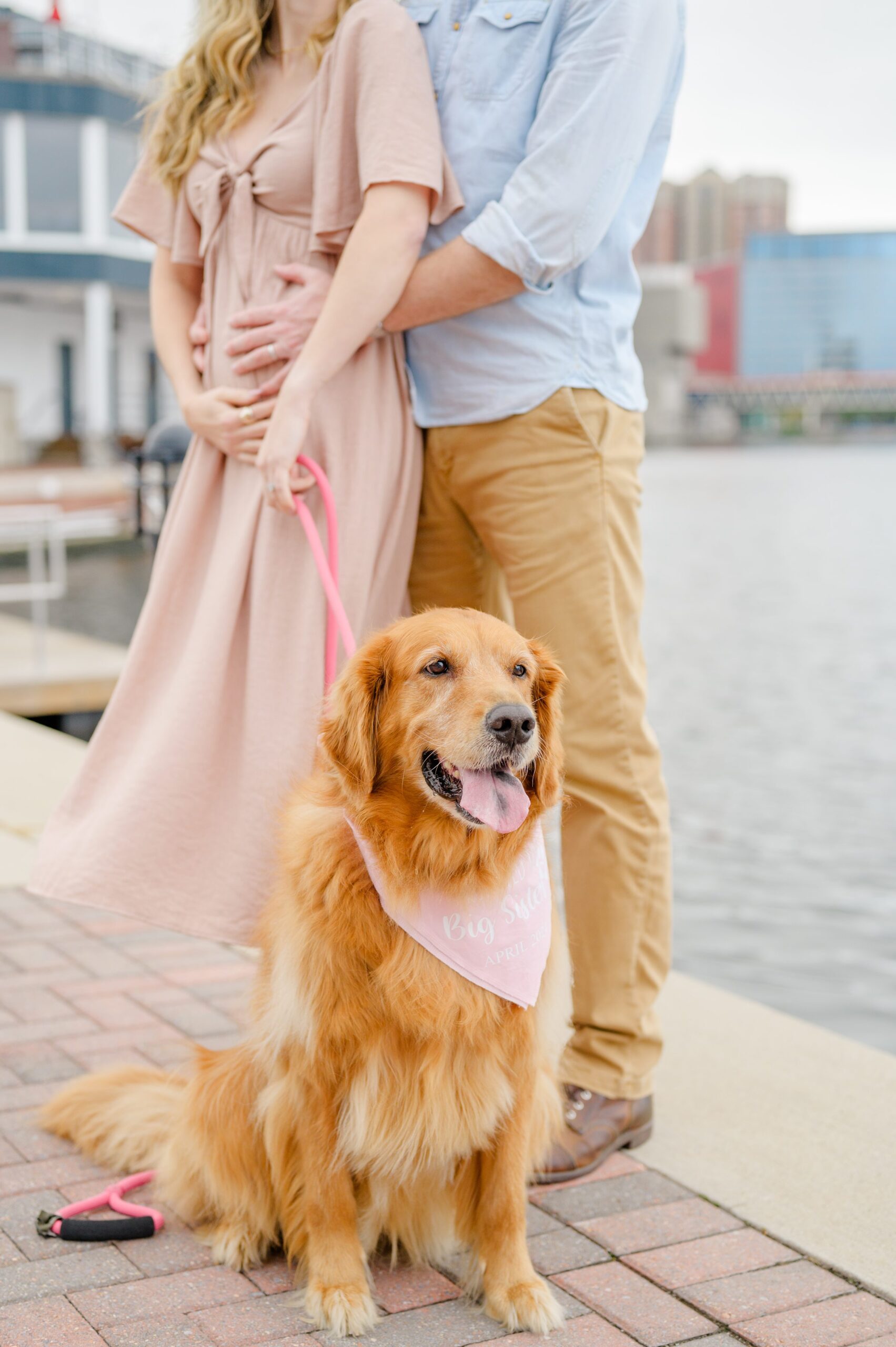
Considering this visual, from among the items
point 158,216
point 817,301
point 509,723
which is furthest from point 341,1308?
point 817,301

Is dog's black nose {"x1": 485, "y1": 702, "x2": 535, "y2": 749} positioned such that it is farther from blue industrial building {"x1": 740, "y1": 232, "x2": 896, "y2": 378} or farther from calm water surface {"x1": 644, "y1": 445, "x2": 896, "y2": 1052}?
blue industrial building {"x1": 740, "y1": 232, "x2": 896, "y2": 378}

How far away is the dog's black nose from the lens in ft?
6.46

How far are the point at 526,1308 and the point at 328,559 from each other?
1.38 metres

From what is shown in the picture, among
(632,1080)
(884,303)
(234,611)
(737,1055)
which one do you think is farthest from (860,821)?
(884,303)

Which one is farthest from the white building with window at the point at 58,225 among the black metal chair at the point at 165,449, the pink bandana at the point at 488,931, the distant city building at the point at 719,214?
the distant city building at the point at 719,214

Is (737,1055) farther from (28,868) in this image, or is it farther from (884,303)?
(884,303)

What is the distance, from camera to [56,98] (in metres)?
32.9

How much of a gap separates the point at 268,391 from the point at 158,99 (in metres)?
0.74

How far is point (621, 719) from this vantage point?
2.64 m

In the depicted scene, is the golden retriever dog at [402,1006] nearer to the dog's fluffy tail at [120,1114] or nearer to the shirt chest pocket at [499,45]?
the dog's fluffy tail at [120,1114]

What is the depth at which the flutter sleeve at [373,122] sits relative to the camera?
2467 millimetres

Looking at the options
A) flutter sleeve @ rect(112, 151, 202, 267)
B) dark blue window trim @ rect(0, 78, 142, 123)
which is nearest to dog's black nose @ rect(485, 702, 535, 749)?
flutter sleeve @ rect(112, 151, 202, 267)

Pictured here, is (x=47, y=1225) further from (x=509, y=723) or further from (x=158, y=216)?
(x=158, y=216)

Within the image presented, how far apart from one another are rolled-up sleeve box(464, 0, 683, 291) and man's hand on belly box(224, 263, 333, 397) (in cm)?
35
